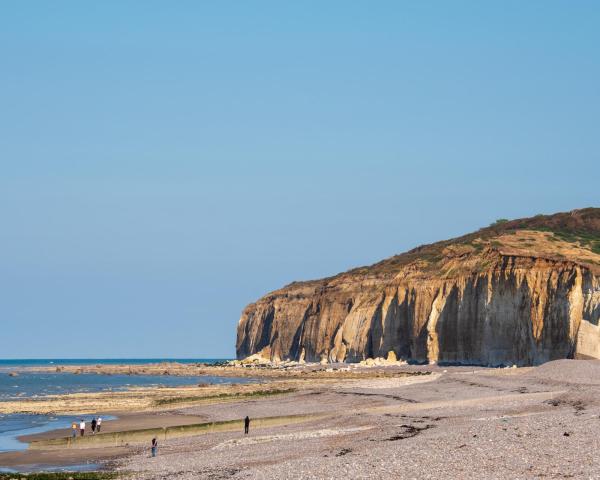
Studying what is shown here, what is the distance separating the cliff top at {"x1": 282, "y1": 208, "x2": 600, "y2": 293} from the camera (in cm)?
10381

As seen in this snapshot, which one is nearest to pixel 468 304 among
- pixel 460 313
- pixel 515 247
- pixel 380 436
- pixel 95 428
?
pixel 460 313

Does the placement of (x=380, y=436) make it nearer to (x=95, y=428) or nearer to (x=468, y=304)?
(x=95, y=428)

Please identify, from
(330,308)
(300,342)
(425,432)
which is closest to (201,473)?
(425,432)

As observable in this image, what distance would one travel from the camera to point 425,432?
34.3m

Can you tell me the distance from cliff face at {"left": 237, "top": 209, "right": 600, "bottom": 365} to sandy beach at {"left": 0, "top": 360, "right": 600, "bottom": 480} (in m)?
24.5

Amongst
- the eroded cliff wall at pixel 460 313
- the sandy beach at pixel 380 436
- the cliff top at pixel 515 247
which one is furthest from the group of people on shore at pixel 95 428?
the cliff top at pixel 515 247

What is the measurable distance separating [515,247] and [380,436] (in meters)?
79.7

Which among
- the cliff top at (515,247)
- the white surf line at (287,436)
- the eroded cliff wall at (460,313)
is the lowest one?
the white surf line at (287,436)

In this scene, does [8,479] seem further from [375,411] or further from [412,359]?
[412,359]

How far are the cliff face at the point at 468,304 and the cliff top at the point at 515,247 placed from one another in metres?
0.22

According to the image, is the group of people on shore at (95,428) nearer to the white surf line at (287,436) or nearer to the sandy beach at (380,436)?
the sandy beach at (380,436)

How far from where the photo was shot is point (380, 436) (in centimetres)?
3384

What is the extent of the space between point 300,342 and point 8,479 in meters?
127

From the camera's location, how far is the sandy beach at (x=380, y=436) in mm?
26109
